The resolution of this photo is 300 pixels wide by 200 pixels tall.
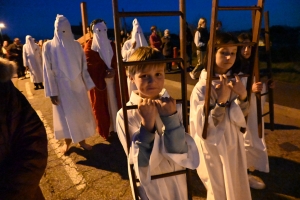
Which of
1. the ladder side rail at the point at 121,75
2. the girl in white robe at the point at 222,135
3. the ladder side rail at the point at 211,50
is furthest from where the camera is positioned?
the girl in white robe at the point at 222,135

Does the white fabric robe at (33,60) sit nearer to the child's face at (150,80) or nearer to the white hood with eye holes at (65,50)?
the white hood with eye holes at (65,50)

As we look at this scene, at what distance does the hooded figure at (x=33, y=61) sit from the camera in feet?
34.6

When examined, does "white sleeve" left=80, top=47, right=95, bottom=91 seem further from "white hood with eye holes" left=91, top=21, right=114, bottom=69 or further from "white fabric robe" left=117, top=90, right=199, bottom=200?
"white fabric robe" left=117, top=90, right=199, bottom=200

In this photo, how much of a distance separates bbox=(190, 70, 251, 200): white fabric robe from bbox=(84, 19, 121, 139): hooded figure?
8.78ft

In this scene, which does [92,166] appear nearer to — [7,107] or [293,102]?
[7,107]

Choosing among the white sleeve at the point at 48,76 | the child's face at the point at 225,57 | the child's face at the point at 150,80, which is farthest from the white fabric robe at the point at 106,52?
the child's face at the point at 150,80

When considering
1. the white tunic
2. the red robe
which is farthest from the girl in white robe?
the red robe

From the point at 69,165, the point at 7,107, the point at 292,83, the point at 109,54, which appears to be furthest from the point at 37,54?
the point at 7,107

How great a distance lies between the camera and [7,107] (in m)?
1.39

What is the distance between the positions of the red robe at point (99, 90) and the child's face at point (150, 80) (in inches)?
125

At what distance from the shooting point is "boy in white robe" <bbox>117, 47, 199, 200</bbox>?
1.41 metres

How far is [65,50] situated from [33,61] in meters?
7.95

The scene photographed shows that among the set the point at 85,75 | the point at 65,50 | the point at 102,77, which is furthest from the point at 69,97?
the point at 102,77

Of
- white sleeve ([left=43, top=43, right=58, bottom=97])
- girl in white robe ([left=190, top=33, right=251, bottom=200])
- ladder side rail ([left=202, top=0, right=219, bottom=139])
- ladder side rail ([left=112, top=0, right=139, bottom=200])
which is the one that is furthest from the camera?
white sleeve ([left=43, top=43, right=58, bottom=97])
